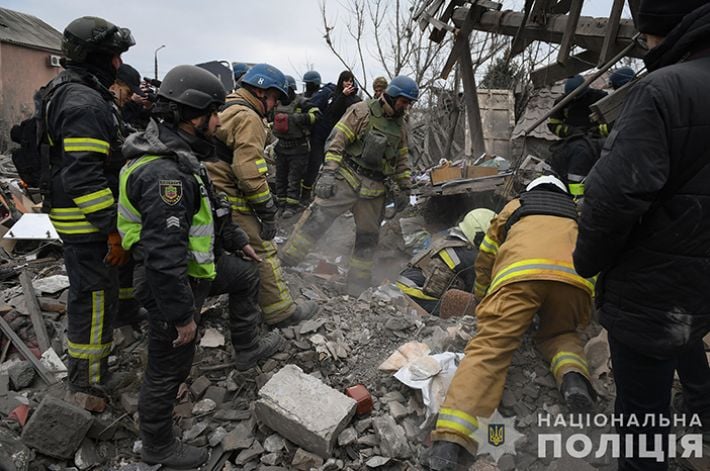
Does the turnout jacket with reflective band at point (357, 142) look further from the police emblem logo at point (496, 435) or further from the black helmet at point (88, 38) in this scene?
the police emblem logo at point (496, 435)

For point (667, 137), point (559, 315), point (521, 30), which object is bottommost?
point (559, 315)

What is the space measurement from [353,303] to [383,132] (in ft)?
5.87

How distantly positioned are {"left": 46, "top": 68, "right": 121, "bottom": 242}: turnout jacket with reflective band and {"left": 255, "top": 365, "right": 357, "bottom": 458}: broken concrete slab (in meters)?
1.28

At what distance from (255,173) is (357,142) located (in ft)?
5.94

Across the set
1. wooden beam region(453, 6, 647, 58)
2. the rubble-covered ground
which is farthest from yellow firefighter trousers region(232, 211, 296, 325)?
wooden beam region(453, 6, 647, 58)

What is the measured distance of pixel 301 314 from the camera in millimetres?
3365

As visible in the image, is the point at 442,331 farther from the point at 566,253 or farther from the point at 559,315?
the point at 566,253

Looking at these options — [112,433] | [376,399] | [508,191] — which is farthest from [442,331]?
[508,191]

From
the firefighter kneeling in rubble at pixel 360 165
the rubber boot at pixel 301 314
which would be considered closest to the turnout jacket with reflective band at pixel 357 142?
the firefighter kneeling in rubble at pixel 360 165

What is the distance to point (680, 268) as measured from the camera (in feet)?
5.20

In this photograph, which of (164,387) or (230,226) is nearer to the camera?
(164,387)

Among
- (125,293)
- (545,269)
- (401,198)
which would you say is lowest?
(125,293)

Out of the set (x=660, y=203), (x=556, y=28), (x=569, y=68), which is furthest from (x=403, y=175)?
(x=660, y=203)

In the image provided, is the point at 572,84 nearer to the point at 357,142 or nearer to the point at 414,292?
the point at 357,142
